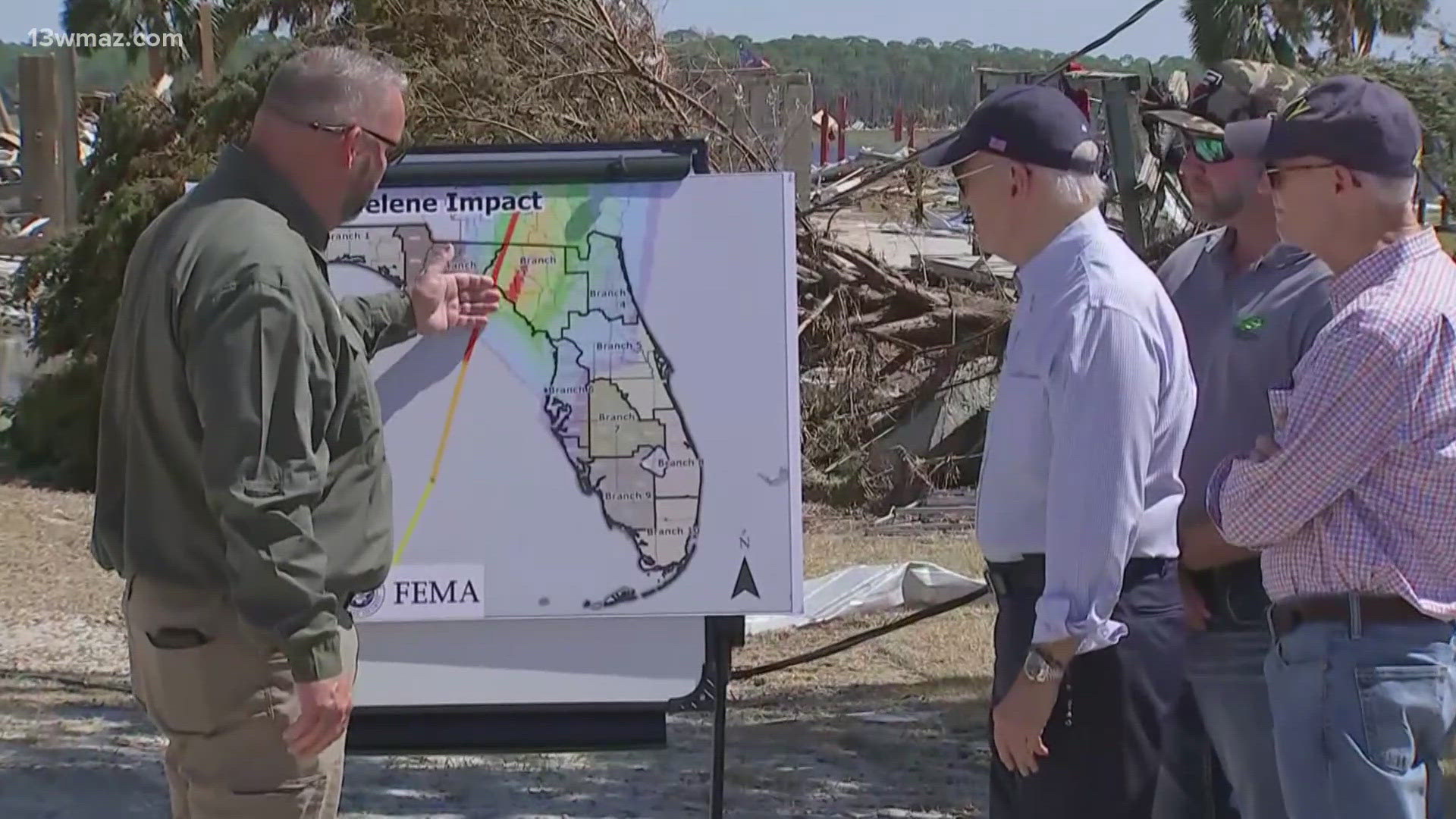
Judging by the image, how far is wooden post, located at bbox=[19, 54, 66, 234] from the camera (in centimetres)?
1839

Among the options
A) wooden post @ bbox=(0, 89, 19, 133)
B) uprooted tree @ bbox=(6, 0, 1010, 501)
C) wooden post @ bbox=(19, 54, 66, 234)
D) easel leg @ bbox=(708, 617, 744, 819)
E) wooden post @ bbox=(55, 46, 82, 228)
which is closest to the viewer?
easel leg @ bbox=(708, 617, 744, 819)

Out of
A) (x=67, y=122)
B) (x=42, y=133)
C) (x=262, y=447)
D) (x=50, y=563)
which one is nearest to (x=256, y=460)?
Result: (x=262, y=447)

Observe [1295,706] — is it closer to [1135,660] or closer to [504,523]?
[1135,660]

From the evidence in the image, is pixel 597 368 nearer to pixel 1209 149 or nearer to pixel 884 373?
pixel 1209 149

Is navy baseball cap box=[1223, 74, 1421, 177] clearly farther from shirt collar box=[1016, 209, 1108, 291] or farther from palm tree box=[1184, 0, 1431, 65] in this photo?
palm tree box=[1184, 0, 1431, 65]

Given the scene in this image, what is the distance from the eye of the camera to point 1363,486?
8.59 feet

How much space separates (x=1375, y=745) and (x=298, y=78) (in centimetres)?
216

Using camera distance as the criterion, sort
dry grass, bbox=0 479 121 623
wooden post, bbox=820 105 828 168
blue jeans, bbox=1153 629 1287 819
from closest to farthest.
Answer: blue jeans, bbox=1153 629 1287 819 < dry grass, bbox=0 479 121 623 < wooden post, bbox=820 105 828 168

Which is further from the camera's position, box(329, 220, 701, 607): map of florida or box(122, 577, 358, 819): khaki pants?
box(329, 220, 701, 607): map of florida

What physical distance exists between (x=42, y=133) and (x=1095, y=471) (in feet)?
61.5

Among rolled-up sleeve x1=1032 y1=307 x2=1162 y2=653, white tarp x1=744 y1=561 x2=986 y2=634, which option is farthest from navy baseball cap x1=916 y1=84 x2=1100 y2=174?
white tarp x1=744 y1=561 x2=986 y2=634

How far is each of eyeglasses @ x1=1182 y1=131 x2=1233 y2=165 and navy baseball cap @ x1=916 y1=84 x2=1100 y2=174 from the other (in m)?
0.44

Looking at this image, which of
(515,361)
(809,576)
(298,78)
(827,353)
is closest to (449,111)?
(827,353)

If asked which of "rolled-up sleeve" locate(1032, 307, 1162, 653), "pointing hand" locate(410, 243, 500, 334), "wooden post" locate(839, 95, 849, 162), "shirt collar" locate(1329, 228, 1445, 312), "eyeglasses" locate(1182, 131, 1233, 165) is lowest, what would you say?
"rolled-up sleeve" locate(1032, 307, 1162, 653)
